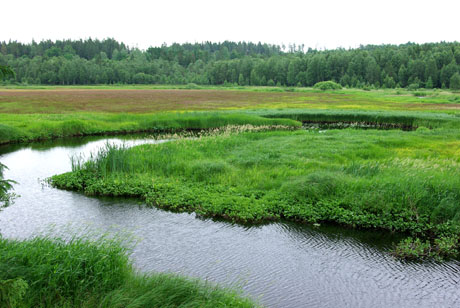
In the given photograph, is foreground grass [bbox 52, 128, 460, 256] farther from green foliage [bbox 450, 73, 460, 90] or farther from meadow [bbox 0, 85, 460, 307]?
green foliage [bbox 450, 73, 460, 90]

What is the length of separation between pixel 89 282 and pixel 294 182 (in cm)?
1005

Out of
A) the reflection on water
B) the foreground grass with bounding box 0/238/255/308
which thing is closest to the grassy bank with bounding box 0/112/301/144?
the reflection on water

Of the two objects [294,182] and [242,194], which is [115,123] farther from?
[294,182]

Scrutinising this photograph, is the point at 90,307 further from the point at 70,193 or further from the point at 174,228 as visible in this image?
the point at 70,193

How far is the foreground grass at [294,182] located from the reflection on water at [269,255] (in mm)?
780

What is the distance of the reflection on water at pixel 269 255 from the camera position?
9.59 meters

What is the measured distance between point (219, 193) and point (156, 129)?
Result: 2379 centimetres

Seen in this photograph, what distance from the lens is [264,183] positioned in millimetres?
16844

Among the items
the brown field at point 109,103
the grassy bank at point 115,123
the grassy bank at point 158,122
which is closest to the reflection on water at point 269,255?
the grassy bank at point 158,122

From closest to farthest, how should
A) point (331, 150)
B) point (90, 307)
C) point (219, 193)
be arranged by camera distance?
point (90, 307)
point (219, 193)
point (331, 150)

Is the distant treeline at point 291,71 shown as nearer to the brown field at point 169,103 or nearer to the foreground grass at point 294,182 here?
the brown field at point 169,103

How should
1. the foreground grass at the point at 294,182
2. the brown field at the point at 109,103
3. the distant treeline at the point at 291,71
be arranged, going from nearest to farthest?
the foreground grass at the point at 294,182, the brown field at the point at 109,103, the distant treeline at the point at 291,71

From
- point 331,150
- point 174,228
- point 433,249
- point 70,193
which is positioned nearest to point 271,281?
point 174,228

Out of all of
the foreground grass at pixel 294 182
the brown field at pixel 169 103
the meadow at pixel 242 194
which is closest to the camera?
the meadow at pixel 242 194
